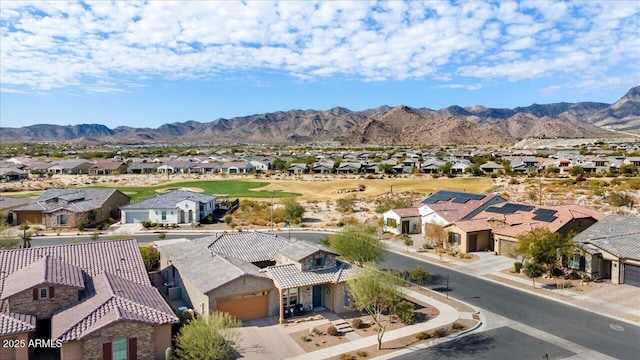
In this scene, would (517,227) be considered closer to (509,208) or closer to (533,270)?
(509,208)

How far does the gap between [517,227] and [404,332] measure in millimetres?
21554

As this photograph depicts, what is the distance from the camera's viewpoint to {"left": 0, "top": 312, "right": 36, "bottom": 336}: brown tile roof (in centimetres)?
1948

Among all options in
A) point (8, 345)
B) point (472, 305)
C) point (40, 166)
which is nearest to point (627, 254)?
point (472, 305)

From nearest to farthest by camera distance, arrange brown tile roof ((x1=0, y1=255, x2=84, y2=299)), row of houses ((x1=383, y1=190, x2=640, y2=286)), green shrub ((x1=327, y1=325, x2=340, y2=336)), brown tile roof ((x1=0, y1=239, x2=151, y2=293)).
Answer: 1. brown tile roof ((x1=0, y1=255, x2=84, y2=299))
2. green shrub ((x1=327, y1=325, x2=340, y2=336))
3. brown tile roof ((x1=0, y1=239, x2=151, y2=293))
4. row of houses ((x1=383, y1=190, x2=640, y2=286))

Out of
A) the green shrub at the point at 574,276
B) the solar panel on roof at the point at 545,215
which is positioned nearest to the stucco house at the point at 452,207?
the solar panel on roof at the point at 545,215

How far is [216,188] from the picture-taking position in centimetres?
9750

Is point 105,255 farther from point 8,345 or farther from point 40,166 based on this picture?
point 40,166

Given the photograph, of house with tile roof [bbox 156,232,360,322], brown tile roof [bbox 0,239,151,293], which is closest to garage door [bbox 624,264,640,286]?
house with tile roof [bbox 156,232,360,322]

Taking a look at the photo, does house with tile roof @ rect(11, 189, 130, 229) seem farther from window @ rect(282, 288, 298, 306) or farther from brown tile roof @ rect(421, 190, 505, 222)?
brown tile roof @ rect(421, 190, 505, 222)

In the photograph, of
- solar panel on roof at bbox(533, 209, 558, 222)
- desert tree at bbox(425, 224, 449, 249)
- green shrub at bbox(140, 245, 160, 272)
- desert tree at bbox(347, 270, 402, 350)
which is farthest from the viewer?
desert tree at bbox(425, 224, 449, 249)

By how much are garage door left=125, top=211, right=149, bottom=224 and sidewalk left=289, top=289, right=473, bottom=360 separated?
40.9 meters

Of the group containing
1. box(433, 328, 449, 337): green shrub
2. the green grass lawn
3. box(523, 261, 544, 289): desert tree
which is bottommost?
box(433, 328, 449, 337): green shrub

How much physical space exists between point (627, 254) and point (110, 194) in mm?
59248

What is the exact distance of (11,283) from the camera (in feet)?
73.2
